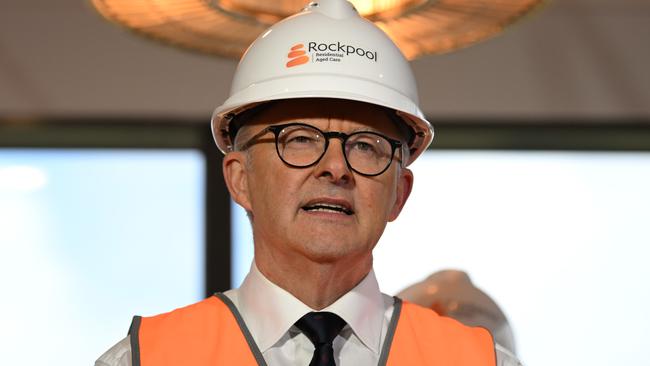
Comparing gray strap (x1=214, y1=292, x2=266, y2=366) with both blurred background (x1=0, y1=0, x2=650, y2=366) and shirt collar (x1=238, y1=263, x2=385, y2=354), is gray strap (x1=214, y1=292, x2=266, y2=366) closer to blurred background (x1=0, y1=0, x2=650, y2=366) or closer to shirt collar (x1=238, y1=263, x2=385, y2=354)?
shirt collar (x1=238, y1=263, x2=385, y2=354)

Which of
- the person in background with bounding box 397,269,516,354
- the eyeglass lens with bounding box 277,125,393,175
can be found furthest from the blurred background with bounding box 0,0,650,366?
the eyeglass lens with bounding box 277,125,393,175

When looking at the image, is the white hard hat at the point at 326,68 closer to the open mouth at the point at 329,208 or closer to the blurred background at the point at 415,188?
the open mouth at the point at 329,208

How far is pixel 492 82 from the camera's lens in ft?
19.8

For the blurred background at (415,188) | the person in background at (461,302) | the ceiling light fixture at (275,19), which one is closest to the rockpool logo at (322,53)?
the ceiling light fixture at (275,19)

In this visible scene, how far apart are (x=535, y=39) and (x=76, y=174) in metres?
2.23

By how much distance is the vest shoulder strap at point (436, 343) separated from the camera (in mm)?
2438

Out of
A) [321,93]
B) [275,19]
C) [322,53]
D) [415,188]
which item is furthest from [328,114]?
[415,188]

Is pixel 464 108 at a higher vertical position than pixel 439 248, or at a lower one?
higher

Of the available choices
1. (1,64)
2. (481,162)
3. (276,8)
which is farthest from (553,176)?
(276,8)

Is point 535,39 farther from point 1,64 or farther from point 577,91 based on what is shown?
point 1,64

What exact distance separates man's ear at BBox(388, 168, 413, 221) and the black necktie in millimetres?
250

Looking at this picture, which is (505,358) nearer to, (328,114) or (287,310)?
(287,310)

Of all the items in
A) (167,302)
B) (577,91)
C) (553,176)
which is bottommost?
(167,302)

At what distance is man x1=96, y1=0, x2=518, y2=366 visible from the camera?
2.35 meters
